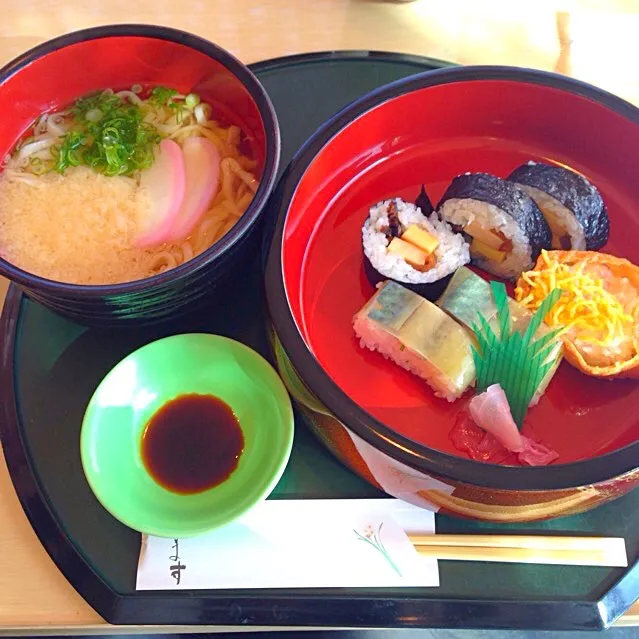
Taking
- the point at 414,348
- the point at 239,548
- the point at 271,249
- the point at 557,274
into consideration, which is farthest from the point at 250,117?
the point at 239,548

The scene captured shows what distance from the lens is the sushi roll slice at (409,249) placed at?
1.54 meters

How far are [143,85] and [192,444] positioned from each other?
868 millimetres

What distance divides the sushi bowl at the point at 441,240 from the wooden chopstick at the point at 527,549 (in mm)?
49

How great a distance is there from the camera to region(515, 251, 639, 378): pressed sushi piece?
4.63 feet

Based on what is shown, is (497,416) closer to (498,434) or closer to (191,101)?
(498,434)

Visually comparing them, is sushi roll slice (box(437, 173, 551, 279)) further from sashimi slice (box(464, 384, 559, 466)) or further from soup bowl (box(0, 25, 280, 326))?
soup bowl (box(0, 25, 280, 326))

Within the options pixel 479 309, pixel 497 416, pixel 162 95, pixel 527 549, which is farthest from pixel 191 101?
pixel 527 549

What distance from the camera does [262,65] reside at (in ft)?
5.88

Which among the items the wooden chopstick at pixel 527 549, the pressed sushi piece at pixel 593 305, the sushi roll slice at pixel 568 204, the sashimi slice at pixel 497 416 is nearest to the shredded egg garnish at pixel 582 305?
the pressed sushi piece at pixel 593 305

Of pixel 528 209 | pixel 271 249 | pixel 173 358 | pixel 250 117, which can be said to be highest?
pixel 250 117

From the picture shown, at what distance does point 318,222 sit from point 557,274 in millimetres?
577

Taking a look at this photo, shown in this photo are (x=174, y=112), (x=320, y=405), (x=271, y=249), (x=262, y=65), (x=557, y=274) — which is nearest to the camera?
(x=320, y=405)

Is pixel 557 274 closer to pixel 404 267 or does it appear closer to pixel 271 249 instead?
pixel 404 267

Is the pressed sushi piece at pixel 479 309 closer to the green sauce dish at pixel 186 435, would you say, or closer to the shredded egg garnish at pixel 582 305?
the shredded egg garnish at pixel 582 305
